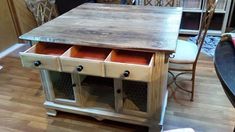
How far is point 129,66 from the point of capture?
1286 millimetres

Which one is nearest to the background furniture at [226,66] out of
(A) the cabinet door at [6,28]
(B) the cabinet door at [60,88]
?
(B) the cabinet door at [60,88]

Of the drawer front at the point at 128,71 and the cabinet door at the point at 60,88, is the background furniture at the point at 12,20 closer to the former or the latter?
the cabinet door at the point at 60,88

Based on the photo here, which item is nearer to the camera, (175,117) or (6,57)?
(175,117)

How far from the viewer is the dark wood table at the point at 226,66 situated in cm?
67

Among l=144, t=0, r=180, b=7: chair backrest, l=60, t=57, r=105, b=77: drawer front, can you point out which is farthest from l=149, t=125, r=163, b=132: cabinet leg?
l=144, t=0, r=180, b=7: chair backrest

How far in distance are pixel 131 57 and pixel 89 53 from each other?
0.30 meters

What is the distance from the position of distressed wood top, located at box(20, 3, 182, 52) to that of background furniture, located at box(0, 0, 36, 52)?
1.43 m

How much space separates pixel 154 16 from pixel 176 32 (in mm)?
394

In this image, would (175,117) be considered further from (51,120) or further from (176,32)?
(51,120)

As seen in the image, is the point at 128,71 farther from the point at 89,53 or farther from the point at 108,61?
the point at 89,53

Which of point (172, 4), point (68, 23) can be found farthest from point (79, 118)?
point (172, 4)

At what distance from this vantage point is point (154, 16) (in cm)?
183

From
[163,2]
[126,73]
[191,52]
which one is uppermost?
[163,2]

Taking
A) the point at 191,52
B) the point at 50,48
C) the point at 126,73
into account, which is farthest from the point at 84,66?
the point at 191,52
